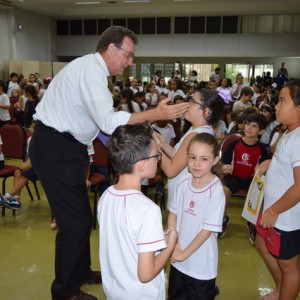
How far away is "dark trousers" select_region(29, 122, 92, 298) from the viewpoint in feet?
7.16

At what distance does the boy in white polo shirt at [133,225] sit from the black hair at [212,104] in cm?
75

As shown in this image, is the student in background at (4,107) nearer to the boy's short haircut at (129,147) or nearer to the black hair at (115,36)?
the black hair at (115,36)

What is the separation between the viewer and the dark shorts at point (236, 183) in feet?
12.0

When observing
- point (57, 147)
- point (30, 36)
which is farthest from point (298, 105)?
point (30, 36)

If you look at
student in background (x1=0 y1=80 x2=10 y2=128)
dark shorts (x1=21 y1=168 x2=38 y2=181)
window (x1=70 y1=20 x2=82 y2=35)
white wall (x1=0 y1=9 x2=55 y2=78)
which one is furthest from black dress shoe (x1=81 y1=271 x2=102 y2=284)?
window (x1=70 y1=20 x2=82 y2=35)

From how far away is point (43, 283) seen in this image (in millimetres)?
2682

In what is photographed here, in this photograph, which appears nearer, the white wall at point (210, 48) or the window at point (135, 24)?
the white wall at point (210, 48)

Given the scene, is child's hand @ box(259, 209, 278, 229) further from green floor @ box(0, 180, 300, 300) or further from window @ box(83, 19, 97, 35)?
window @ box(83, 19, 97, 35)

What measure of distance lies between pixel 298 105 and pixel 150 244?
1149 mm

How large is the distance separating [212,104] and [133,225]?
3.38ft

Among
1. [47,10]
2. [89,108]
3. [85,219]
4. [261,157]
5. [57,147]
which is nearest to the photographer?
[89,108]

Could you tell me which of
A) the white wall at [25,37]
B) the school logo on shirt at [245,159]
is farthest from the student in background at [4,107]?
the white wall at [25,37]

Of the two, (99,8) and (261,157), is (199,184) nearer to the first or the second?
(261,157)

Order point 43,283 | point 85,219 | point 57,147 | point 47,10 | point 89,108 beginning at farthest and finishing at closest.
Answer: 1. point 47,10
2. point 43,283
3. point 85,219
4. point 57,147
5. point 89,108
